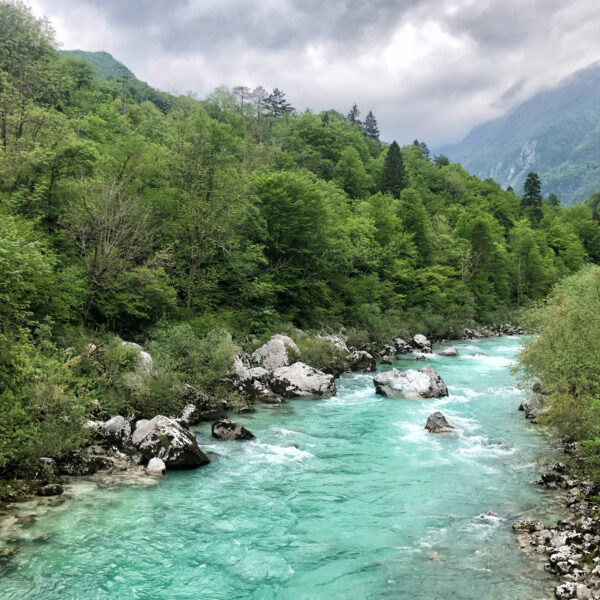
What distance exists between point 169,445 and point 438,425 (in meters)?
10.5

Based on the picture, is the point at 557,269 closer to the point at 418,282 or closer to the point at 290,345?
the point at 418,282

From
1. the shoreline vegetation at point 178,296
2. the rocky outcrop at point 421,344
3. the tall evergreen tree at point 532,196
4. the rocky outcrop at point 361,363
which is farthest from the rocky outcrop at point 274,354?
the tall evergreen tree at point 532,196

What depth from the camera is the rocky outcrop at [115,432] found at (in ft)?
45.3

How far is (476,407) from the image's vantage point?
21.6 metres

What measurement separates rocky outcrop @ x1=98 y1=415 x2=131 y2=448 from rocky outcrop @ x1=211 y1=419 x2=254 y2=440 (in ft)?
10.3

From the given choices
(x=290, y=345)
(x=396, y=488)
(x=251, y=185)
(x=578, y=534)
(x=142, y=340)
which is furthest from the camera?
(x=251, y=185)

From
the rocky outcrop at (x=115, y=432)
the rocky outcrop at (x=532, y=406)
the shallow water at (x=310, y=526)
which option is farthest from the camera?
the rocky outcrop at (x=532, y=406)

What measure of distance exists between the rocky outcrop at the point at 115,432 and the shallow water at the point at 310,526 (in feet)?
7.21

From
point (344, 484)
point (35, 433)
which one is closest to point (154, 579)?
point (35, 433)

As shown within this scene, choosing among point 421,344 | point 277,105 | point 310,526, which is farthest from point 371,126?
point 310,526

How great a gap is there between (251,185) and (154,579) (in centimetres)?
2734

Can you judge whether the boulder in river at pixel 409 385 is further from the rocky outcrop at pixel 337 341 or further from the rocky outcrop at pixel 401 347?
A: the rocky outcrop at pixel 401 347

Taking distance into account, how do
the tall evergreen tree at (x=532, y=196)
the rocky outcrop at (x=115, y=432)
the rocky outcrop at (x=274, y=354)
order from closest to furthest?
the rocky outcrop at (x=115, y=432), the rocky outcrop at (x=274, y=354), the tall evergreen tree at (x=532, y=196)

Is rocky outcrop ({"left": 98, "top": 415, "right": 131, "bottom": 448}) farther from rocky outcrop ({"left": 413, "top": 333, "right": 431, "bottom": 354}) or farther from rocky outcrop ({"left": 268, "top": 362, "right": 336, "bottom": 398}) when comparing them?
rocky outcrop ({"left": 413, "top": 333, "right": 431, "bottom": 354})
